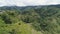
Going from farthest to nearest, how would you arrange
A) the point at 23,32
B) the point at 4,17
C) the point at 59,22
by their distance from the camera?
the point at 59,22
the point at 4,17
the point at 23,32

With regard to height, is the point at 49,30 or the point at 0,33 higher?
the point at 0,33

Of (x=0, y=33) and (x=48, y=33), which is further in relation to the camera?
(x=48, y=33)

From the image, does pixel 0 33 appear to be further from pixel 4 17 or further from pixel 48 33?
pixel 48 33

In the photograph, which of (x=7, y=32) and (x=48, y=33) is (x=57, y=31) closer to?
(x=48, y=33)

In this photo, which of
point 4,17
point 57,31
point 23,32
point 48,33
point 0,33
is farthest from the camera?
point 57,31

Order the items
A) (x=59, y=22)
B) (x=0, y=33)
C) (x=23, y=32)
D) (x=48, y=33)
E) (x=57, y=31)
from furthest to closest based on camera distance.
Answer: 1. (x=59, y=22)
2. (x=57, y=31)
3. (x=48, y=33)
4. (x=23, y=32)
5. (x=0, y=33)

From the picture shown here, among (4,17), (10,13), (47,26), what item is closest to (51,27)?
(47,26)

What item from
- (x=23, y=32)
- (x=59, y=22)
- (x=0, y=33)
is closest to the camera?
(x=0, y=33)

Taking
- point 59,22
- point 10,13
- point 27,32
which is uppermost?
point 27,32

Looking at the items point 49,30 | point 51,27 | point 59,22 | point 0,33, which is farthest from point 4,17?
point 59,22
